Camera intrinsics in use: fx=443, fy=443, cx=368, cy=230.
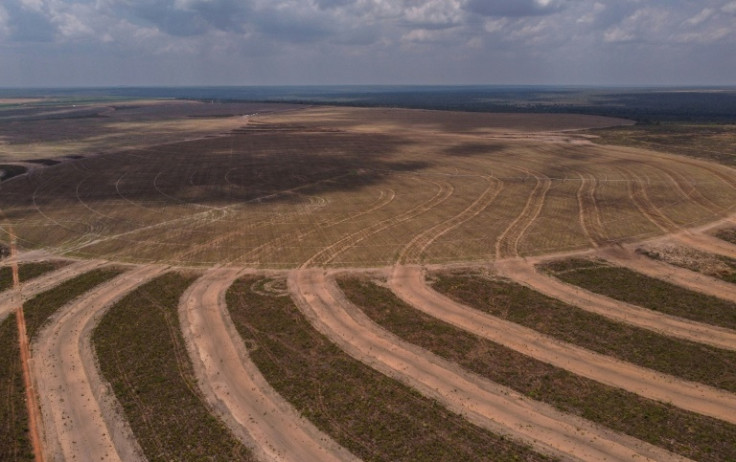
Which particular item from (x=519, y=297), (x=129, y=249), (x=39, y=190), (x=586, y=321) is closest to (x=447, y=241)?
(x=519, y=297)

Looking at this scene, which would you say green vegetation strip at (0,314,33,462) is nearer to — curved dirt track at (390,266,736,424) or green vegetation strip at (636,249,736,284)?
curved dirt track at (390,266,736,424)

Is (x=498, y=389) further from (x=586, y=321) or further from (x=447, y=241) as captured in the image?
(x=447, y=241)

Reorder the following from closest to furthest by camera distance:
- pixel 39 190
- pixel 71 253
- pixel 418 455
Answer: pixel 418 455 → pixel 71 253 → pixel 39 190

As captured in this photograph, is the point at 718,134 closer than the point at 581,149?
No

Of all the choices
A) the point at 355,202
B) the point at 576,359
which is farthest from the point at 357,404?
the point at 355,202

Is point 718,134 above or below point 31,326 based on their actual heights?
above

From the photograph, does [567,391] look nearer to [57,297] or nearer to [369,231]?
[369,231]
